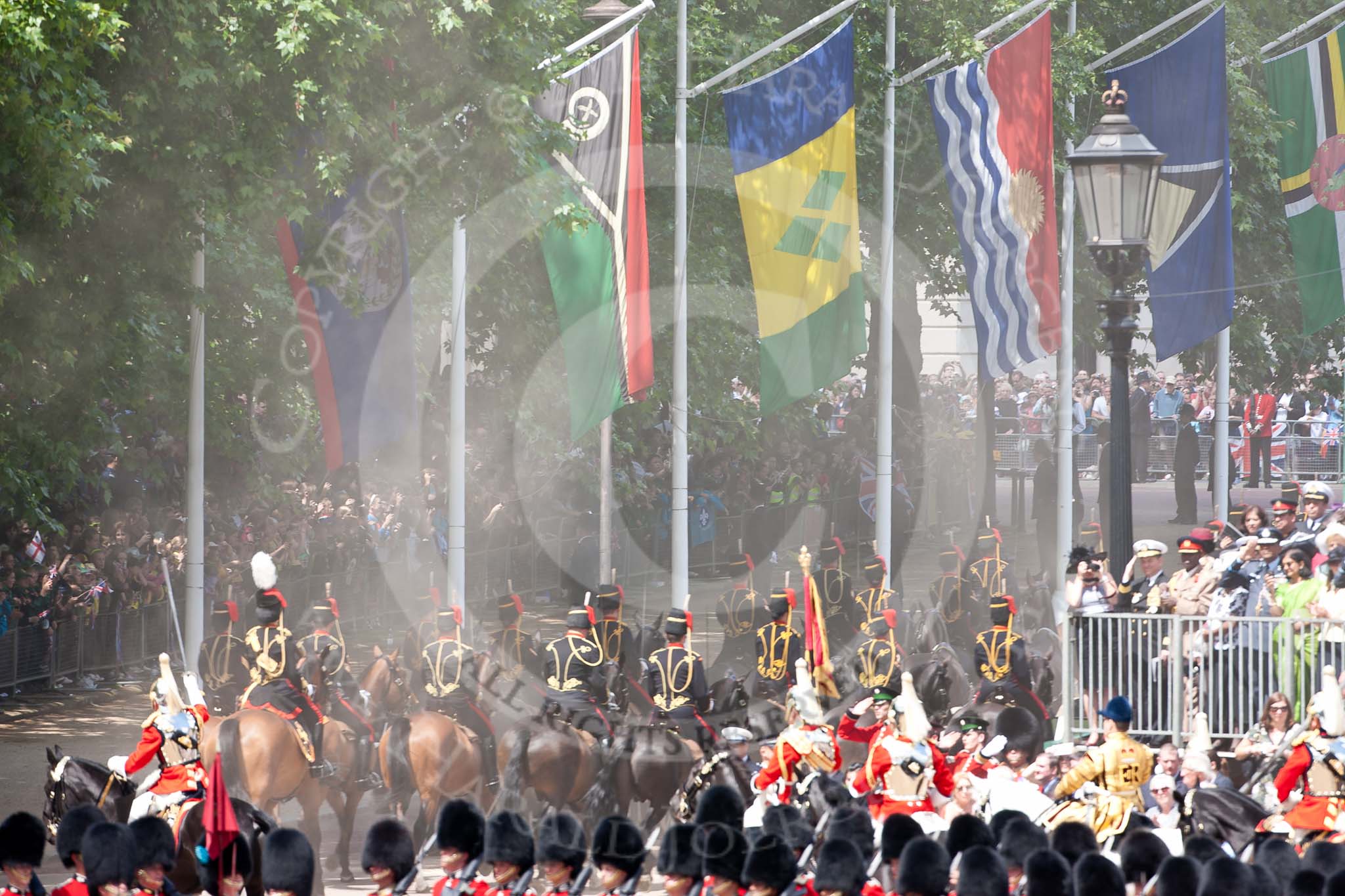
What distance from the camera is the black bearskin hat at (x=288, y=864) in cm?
1136

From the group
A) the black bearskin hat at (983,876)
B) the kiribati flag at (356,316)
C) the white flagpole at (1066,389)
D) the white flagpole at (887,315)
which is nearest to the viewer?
the black bearskin hat at (983,876)

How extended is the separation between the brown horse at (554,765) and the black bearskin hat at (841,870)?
516 cm

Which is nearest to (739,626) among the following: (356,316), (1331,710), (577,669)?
(356,316)

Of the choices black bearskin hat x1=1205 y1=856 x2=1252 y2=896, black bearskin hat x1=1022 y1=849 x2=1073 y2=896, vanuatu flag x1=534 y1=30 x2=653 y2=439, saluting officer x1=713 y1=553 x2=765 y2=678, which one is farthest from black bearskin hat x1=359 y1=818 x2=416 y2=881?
saluting officer x1=713 y1=553 x2=765 y2=678

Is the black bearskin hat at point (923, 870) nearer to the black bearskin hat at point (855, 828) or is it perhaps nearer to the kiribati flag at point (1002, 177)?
the black bearskin hat at point (855, 828)

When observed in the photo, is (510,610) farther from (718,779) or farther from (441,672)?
(718,779)

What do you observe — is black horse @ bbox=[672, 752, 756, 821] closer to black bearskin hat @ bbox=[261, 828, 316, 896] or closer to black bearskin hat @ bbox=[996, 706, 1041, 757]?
black bearskin hat @ bbox=[996, 706, 1041, 757]

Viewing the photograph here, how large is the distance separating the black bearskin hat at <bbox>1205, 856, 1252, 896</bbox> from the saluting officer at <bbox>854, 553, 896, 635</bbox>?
908cm

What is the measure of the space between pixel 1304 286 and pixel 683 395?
7.70 m

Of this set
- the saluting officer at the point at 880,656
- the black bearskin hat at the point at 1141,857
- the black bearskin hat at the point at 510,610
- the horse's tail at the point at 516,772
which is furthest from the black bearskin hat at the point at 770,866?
the black bearskin hat at the point at 510,610

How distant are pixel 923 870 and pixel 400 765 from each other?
6.17 m

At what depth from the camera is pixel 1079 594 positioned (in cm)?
1641

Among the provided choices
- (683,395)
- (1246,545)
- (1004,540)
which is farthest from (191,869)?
(1004,540)

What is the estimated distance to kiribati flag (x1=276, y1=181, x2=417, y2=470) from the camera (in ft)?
64.0
